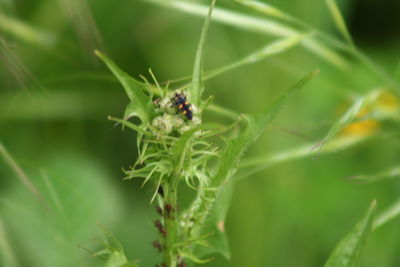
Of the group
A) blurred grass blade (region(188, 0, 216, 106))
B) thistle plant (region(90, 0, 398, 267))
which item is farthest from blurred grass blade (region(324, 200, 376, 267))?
blurred grass blade (region(188, 0, 216, 106))

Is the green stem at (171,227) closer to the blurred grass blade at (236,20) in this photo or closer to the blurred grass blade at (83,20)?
the blurred grass blade at (83,20)

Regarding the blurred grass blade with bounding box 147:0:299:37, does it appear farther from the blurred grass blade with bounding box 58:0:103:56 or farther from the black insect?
the black insect

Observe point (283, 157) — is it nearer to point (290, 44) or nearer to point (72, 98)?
point (290, 44)

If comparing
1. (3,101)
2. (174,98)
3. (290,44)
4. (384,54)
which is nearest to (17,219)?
(3,101)

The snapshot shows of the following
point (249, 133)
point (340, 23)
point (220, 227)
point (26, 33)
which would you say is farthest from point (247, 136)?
point (26, 33)

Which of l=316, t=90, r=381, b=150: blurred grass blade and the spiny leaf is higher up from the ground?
l=316, t=90, r=381, b=150: blurred grass blade

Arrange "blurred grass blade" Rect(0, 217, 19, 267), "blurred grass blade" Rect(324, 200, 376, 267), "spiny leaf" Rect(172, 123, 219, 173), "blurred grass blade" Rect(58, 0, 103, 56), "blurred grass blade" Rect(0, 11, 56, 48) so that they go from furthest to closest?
"blurred grass blade" Rect(0, 11, 56, 48) < "blurred grass blade" Rect(58, 0, 103, 56) < "blurred grass blade" Rect(0, 217, 19, 267) < "blurred grass blade" Rect(324, 200, 376, 267) < "spiny leaf" Rect(172, 123, 219, 173)
